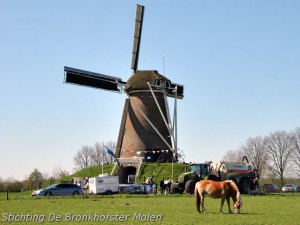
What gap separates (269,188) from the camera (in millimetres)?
61219

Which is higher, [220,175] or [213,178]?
[220,175]

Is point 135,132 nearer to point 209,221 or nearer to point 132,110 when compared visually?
point 132,110

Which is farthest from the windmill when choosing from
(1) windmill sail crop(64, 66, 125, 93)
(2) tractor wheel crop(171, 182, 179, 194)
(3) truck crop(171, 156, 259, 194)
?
(2) tractor wheel crop(171, 182, 179, 194)

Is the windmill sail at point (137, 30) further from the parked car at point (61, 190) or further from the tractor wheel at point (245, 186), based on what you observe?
the tractor wheel at point (245, 186)

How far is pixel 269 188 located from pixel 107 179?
26.8 m

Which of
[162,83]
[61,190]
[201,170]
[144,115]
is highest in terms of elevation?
[162,83]

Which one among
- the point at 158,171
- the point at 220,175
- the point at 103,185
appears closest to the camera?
the point at 103,185

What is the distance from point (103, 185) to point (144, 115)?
2247 cm

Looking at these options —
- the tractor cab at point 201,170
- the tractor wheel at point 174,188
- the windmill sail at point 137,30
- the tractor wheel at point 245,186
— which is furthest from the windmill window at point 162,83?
the tractor wheel at point 174,188

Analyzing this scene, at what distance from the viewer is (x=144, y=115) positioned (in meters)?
64.0

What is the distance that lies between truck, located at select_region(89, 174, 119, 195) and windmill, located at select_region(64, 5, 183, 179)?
1956 cm

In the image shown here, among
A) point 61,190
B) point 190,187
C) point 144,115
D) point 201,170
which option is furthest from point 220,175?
point 144,115

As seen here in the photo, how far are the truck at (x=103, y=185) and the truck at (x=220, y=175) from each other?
5.56 metres

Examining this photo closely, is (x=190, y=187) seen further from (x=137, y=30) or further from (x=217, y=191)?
(x=137, y=30)
